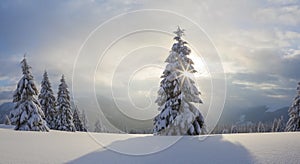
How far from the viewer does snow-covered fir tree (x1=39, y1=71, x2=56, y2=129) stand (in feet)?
106

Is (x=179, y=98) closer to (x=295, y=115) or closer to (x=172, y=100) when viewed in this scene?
(x=172, y=100)

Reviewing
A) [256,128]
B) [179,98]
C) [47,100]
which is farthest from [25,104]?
[256,128]

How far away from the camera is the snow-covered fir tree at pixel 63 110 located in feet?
106

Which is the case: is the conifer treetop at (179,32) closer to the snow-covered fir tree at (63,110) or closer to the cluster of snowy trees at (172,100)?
the cluster of snowy trees at (172,100)

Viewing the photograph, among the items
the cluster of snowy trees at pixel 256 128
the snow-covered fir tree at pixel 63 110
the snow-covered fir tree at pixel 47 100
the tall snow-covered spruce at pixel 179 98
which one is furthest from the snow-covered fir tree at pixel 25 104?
the cluster of snowy trees at pixel 256 128

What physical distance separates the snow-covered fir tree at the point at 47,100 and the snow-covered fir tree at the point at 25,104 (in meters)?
8.91

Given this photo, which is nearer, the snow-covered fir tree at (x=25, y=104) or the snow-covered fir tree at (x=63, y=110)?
the snow-covered fir tree at (x=25, y=104)

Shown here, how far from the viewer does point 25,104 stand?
76.2 feet

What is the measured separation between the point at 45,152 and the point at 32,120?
18.3 metres

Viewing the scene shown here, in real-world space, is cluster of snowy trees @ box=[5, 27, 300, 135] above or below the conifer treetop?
below

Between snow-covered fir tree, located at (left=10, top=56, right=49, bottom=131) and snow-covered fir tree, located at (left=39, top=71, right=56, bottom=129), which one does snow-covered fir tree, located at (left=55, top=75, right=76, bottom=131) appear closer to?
snow-covered fir tree, located at (left=39, top=71, right=56, bottom=129)

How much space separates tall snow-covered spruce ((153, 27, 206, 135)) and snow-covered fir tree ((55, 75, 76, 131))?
18.9 meters

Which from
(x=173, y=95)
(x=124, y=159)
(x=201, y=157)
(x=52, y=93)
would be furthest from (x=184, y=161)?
(x=52, y=93)

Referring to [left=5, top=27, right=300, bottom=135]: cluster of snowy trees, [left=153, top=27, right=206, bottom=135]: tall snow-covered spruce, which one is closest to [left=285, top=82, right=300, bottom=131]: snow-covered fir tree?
[left=5, top=27, right=300, bottom=135]: cluster of snowy trees
